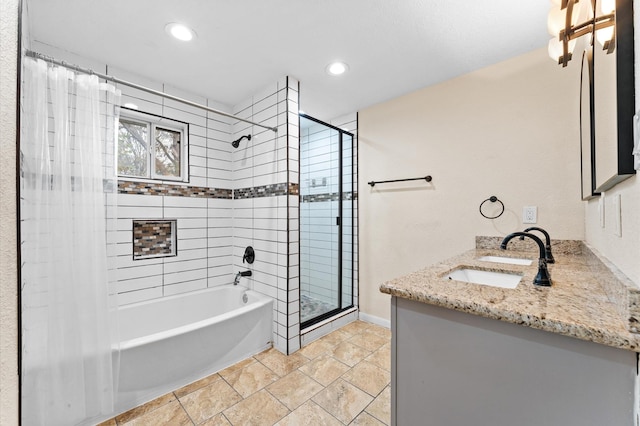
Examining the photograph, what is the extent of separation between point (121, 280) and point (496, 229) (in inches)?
119

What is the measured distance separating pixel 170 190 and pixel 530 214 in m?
2.94

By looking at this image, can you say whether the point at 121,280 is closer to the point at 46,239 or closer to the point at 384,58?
the point at 46,239

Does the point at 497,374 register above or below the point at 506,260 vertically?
below

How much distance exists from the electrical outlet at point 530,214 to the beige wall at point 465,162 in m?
0.02

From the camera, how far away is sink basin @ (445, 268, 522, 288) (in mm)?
1221

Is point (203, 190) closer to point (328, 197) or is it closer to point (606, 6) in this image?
point (328, 197)

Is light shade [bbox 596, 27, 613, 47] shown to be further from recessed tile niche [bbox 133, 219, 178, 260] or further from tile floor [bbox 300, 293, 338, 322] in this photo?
recessed tile niche [bbox 133, 219, 178, 260]

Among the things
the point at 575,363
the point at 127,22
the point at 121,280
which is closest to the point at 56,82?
the point at 127,22

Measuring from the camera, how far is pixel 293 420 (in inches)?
57.4

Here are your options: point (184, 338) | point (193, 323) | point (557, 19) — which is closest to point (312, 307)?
point (193, 323)

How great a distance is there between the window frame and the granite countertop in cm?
230

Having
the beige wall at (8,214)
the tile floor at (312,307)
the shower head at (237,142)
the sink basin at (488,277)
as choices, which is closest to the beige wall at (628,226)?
the sink basin at (488,277)

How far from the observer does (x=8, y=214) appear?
642 millimetres

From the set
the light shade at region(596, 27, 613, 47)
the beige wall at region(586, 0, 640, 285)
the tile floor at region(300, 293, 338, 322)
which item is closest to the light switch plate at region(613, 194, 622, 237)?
the beige wall at region(586, 0, 640, 285)
